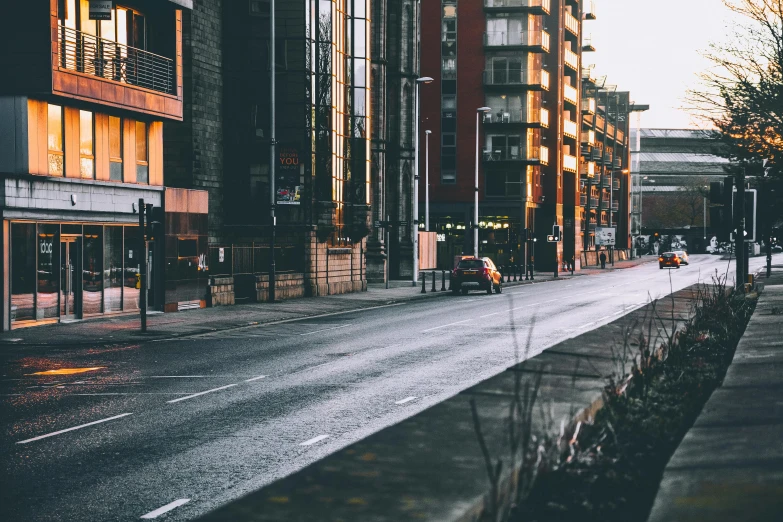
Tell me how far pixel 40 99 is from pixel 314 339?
10.2 meters

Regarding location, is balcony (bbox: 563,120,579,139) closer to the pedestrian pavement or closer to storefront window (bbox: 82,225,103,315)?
the pedestrian pavement

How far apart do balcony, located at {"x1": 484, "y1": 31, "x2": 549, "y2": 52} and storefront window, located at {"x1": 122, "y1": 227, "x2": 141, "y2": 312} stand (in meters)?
52.9

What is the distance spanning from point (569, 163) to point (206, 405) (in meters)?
79.1

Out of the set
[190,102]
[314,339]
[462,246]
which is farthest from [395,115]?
[314,339]

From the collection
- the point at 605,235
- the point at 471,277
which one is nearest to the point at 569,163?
the point at 605,235

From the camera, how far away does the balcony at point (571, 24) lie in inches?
3521

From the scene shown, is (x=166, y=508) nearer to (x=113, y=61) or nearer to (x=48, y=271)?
(x=48, y=271)

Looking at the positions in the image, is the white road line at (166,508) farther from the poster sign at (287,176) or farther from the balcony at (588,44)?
the balcony at (588,44)

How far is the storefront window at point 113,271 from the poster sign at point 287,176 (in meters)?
9.14

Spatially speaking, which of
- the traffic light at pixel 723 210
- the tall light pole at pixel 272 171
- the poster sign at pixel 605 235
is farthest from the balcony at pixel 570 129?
the traffic light at pixel 723 210

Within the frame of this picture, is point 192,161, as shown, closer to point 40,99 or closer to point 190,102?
point 190,102

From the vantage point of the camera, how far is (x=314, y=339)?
22969 mm

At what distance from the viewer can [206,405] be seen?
13102 millimetres

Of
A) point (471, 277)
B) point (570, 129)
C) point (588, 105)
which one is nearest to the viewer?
point (471, 277)
